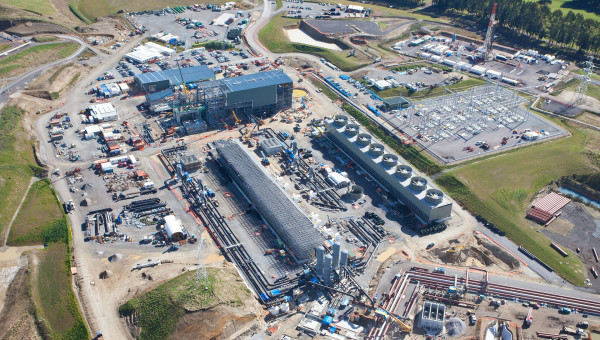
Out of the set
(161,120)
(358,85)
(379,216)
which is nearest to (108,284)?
(379,216)

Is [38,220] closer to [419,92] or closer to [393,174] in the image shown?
[393,174]

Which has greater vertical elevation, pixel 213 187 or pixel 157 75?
pixel 157 75

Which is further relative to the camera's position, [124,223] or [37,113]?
[37,113]

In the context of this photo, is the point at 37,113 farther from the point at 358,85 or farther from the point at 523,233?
the point at 523,233

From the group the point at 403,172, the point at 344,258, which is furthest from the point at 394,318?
the point at 403,172

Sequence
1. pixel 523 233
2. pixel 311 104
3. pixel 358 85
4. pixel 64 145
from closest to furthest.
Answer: pixel 523 233 < pixel 64 145 < pixel 311 104 < pixel 358 85

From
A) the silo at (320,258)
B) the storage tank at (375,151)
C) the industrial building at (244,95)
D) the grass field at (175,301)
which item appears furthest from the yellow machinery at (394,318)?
the industrial building at (244,95)

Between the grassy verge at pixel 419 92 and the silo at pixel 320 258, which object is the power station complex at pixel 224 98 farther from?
the silo at pixel 320 258
